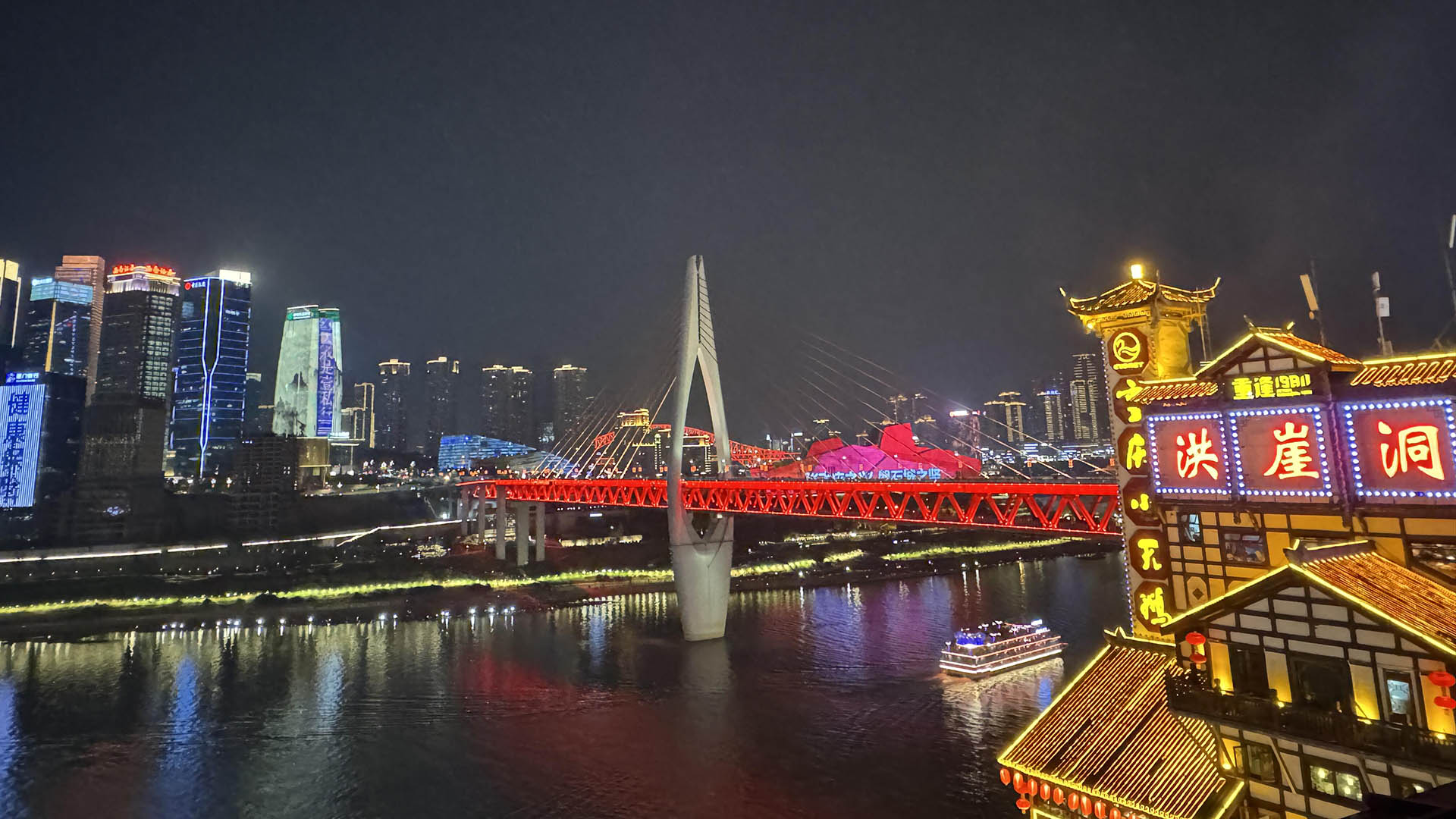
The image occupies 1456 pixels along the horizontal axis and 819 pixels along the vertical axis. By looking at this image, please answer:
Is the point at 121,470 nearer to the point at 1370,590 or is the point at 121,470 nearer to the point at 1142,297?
the point at 1142,297

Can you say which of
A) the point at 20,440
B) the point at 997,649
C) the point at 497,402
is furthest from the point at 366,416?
the point at 997,649

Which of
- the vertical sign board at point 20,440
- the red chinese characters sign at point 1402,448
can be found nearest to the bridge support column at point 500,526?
the vertical sign board at point 20,440

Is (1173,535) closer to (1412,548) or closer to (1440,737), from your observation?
(1412,548)

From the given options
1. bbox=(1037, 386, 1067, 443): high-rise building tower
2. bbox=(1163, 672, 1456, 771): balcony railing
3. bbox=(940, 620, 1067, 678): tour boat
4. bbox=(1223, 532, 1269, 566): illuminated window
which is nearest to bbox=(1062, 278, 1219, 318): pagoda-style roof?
bbox=(1223, 532, 1269, 566): illuminated window

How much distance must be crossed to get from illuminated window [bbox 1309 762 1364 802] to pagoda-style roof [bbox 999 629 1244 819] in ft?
3.10

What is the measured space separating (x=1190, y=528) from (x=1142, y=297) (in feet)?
13.8

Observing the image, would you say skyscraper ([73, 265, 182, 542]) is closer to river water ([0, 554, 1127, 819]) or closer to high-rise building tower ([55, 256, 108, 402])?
river water ([0, 554, 1127, 819])

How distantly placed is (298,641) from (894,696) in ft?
105

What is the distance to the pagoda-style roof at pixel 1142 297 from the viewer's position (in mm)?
12713

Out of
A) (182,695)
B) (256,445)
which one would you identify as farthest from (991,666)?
(256,445)

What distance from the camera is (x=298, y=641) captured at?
124 ft

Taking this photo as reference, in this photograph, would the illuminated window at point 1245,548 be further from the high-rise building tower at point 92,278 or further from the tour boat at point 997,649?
the high-rise building tower at point 92,278

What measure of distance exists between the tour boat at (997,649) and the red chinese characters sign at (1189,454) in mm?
19025

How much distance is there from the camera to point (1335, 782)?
9102mm
